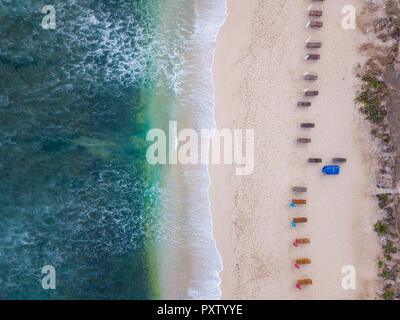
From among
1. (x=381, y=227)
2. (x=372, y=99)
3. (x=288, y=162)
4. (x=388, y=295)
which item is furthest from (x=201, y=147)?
(x=388, y=295)

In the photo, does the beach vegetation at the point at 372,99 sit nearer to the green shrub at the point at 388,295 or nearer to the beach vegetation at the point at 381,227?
the beach vegetation at the point at 381,227

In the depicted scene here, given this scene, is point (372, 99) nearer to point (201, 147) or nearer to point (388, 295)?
point (201, 147)

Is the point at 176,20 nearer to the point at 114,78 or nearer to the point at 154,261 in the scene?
the point at 114,78

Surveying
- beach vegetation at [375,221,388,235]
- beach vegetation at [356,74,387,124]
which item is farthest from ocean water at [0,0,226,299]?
beach vegetation at [375,221,388,235]

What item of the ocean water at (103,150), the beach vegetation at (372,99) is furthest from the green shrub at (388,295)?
the beach vegetation at (372,99)

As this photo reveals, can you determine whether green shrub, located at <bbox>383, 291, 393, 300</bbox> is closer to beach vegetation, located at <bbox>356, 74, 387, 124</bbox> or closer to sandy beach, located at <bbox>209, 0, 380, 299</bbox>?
sandy beach, located at <bbox>209, 0, 380, 299</bbox>
